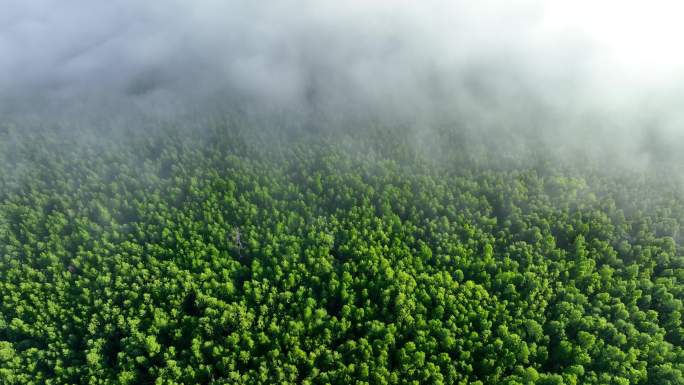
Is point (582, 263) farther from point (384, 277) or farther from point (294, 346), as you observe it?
point (294, 346)

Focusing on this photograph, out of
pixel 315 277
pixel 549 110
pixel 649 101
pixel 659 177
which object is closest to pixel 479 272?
pixel 315 277

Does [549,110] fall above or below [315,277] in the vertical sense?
above

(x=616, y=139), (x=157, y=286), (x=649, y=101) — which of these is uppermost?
(x=649, y=101)

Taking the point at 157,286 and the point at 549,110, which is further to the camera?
the point at 549,110

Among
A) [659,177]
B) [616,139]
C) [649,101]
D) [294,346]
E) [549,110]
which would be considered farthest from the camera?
[649,101]

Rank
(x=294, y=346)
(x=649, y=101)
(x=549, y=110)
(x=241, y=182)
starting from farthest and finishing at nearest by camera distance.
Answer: (x=649, y=101)
(x=549, y=110)
(x=241, y=182)
(x=294, y=346)

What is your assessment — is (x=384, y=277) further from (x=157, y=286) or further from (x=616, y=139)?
(x=616, y=139)
